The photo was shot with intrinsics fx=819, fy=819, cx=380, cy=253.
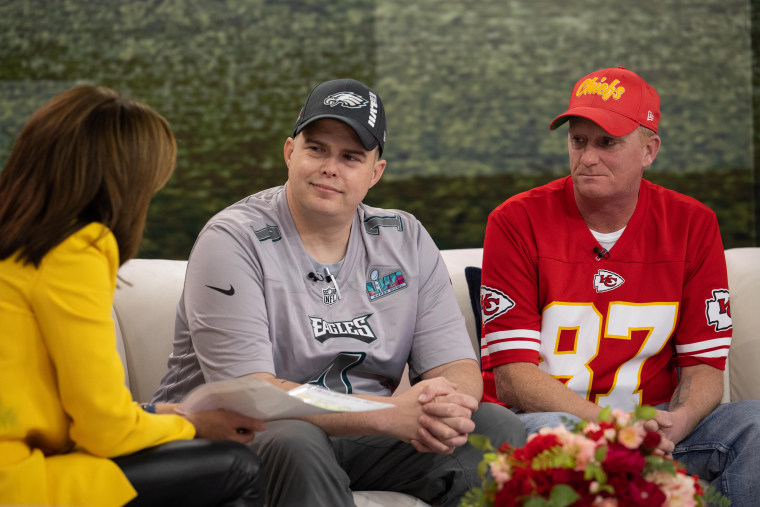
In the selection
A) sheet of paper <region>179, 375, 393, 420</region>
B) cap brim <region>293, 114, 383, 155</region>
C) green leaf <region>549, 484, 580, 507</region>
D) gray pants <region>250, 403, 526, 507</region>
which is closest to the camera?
green leaf <region>549, 484, 580, 507</region>

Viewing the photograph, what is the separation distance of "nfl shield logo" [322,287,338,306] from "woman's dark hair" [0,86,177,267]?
692 mm

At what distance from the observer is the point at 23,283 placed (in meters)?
1.30

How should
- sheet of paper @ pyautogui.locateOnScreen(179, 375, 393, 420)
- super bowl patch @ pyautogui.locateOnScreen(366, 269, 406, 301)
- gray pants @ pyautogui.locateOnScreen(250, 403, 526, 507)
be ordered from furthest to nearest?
1. super bowl patch @ pyautogui.locateOnScreen(366, 269, 406, 301)
2. gray pants @ pyautogui.locateOnScreen(250, 403, 526, 507)
3. sheet of paper @ pyautogui.locateOnScreen(179, 375, 393, 420)

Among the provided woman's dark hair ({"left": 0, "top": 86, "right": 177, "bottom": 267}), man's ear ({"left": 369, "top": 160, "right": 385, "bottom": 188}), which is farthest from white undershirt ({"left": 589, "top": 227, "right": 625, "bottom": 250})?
woman's dark hair ({"left": 0, "top": 86, "right": 177, "bottom": 267})

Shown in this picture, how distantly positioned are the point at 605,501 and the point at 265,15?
2.82 meters

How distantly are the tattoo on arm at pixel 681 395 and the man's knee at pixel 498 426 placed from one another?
1.80 ft

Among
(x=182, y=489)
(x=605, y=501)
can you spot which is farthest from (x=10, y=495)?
(x=605, y=501)

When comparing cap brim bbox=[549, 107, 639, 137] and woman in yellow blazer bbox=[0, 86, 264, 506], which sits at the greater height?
cap brim bbox=[549, 107, 639, 137]

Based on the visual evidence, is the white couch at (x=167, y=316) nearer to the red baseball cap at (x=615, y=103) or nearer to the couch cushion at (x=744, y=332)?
the couch cushion at (x=744, y=332)

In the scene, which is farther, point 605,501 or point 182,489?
point 182,489

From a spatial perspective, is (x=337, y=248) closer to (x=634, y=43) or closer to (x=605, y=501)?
(x=605, y=501)

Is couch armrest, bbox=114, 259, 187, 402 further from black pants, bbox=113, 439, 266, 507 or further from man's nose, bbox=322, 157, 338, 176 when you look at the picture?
black pants, bbox=113, 439, 266, 507

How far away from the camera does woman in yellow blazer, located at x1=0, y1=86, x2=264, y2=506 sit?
130 cm

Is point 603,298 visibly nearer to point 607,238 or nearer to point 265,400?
point 607,238
